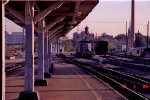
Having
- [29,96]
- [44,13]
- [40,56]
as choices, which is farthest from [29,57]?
[40,56]

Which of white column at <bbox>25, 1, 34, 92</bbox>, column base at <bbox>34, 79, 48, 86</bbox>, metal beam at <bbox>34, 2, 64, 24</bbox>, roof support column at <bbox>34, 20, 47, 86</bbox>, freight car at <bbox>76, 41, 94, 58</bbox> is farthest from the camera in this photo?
freight car at <bbox>76, 41, 94, 58</bbox>

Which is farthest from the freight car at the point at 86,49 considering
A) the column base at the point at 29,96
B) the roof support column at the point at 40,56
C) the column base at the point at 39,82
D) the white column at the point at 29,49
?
the column base at the point at 29,96

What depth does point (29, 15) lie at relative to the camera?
16922mm

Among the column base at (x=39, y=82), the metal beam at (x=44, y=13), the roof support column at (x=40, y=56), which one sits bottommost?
the column base at (x=39, y=82)

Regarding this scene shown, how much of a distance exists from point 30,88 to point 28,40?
68.1 inches

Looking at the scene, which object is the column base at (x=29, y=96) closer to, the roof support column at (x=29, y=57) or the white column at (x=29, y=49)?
the roof support column at (x=29, y=57)

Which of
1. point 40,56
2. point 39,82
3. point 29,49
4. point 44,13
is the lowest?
point 39,82

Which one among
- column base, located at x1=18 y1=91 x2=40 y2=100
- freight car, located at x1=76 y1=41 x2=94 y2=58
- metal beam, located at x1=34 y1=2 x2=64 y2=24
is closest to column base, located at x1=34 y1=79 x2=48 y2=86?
column base, located at x1=18 y1=91 x2=40 y2=100

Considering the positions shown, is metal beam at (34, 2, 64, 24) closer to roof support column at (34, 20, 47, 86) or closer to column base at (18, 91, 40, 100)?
column base at (18, 91, 40, 100)

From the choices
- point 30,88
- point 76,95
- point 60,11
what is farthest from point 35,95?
point 60,11

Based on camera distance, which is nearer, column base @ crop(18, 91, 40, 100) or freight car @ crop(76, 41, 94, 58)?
column base @ crop(18, 91, 40, 100)

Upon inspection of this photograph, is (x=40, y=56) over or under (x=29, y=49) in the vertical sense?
under

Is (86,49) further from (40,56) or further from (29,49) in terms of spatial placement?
(29,49)

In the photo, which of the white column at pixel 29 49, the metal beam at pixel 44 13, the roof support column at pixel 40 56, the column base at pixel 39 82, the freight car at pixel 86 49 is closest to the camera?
the white column at pixel 29 49
